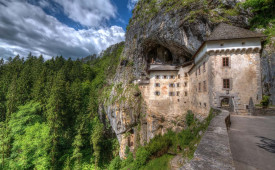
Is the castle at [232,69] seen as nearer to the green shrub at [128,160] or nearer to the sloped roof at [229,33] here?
the sloped roof at [229,33]

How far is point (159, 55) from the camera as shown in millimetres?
27672

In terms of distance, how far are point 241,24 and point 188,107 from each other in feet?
48.0

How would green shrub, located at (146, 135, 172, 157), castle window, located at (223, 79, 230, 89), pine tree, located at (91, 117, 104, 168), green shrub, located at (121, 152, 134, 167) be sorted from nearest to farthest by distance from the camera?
castle window, located at (223, 79, 230, 89), green shrub, located at (146, 135, 172, 157), green shrub, located at (121, 152, 134, 167), pine tree, located at (91, 117, 104, 168)

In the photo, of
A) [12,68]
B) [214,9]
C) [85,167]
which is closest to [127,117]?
[85,167]

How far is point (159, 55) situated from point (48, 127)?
89.5 feet

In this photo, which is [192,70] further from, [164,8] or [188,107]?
[164,8]

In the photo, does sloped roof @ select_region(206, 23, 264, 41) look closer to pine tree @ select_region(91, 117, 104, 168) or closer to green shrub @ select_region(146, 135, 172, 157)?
green shrub @ select_region(146, 135, 172, 157)

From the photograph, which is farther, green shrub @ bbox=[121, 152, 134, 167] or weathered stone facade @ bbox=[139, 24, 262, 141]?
green shrub @ bbox=[121, 152, 134, 167]

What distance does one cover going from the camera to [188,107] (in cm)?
2177

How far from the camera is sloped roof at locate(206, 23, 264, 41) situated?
41.4 ft

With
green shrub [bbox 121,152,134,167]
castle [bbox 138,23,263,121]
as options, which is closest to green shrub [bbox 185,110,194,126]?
castle [bbox 138,23,263,121]

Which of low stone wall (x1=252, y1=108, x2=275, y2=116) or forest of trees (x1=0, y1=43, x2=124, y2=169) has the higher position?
low stone wall (x1=252, y1=108, x2=275, y2=116)

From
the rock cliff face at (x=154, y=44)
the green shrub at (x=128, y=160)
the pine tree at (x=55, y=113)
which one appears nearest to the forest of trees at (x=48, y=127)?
the pine tree at (x=55, y=113)

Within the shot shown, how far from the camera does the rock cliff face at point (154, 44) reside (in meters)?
16.2
